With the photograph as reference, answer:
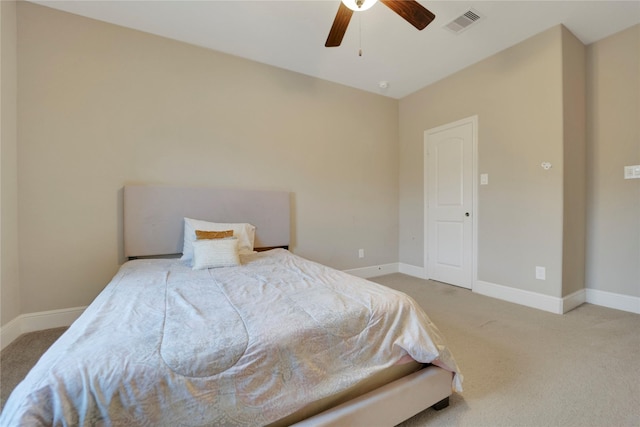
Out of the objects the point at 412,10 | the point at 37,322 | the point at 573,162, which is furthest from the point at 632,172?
the point at 37,322

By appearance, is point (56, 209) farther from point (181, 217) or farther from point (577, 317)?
point (577, 317)

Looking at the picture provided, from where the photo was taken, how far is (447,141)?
358 cm

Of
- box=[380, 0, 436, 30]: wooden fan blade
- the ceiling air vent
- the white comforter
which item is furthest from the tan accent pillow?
the ceiling air vent

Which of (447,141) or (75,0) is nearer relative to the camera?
(75,0)

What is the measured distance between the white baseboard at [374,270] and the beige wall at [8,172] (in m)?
3.20

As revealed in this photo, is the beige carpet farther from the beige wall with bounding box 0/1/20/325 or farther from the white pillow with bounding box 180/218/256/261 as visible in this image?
the white pillow with bounding box 180/218/256/261

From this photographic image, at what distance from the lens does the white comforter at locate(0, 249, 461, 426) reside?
739 millimetres

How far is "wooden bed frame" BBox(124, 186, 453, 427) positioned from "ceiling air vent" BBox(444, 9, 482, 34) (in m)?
2.36

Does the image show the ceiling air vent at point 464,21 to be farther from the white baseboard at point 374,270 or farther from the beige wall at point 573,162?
the white baseboard at point 374,270

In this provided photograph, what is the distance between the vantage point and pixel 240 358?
917mm

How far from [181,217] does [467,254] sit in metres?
3.30

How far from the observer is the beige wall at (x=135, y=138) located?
2.28 metres

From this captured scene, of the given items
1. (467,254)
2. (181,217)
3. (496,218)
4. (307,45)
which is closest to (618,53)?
(496,218)

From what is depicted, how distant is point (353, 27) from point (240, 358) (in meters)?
2.86
